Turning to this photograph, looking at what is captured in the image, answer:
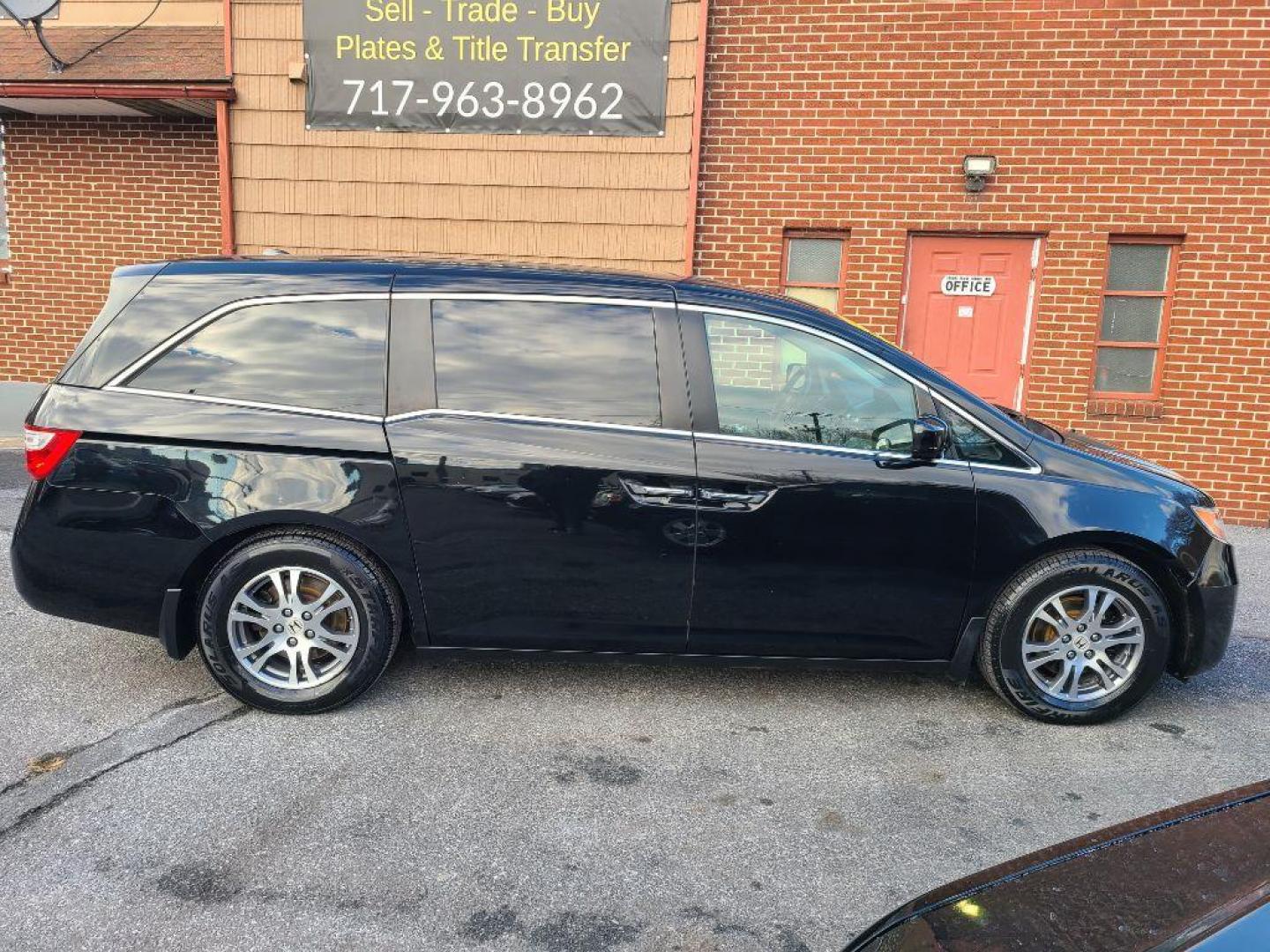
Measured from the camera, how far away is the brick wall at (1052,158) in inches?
284

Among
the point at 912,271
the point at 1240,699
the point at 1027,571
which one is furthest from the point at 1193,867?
the point at 912,271

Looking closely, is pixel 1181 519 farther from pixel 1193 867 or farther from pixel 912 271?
pixel 912 271

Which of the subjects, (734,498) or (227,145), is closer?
(734,498)

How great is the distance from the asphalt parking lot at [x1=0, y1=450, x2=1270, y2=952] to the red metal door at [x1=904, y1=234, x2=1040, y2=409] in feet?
12.7

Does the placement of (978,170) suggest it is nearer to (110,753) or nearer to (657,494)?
(657,494)

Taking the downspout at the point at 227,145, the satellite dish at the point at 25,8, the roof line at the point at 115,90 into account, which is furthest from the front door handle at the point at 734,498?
the satellite dish at the point at 25,8

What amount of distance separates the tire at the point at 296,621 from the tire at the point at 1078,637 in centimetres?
240

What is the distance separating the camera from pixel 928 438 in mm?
3508

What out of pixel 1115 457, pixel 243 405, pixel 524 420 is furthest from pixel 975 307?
pixel 243 405

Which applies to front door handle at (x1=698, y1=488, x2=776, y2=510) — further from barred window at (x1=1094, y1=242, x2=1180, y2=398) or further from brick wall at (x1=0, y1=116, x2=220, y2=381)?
brick wall at (x1=0, y1=116, x2=220, y2=381)

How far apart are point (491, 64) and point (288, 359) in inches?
203

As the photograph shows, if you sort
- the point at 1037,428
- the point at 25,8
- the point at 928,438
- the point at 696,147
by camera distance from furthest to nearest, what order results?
the point at 25,8, the point at 696,147, the point at 1037,428, the point at 928,438

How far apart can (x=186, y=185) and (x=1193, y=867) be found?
9423 mm

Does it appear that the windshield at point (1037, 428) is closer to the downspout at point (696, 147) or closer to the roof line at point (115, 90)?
the downspout at point (696, 147)
